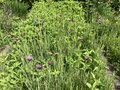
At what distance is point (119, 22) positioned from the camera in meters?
6.20

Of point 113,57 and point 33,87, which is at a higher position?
point 33,87

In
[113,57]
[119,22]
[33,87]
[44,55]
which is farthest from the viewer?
[119,22]

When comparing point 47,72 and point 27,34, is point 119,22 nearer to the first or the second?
point 27,34

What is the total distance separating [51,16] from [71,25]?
0.70m

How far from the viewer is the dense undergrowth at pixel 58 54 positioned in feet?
11.2

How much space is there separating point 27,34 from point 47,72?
1508 mm

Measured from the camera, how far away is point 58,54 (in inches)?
151

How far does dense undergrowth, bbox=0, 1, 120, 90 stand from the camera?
11.2 ft

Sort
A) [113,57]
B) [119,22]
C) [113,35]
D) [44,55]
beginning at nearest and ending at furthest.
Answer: [44,55] < [113,57] < [113,35] < [119,22]

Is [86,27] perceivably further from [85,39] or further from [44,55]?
[44,55]

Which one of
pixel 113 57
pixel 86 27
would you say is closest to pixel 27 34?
pixel 86 27

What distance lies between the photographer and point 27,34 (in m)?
4.81

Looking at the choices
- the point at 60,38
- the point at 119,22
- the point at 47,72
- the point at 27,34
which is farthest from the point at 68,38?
the point at 119,22

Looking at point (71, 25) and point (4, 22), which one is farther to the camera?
point (4, 22)
